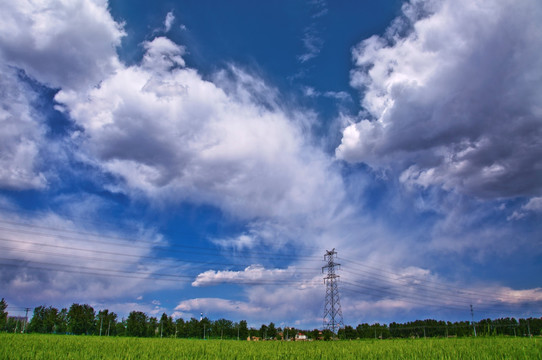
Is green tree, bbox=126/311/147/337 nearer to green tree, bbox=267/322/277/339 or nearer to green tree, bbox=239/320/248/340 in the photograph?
green tree, bbox=239/320/248/340

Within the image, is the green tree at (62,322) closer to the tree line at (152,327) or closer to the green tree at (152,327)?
the tree line at (152,327)

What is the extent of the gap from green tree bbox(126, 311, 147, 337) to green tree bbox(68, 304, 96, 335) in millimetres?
14295

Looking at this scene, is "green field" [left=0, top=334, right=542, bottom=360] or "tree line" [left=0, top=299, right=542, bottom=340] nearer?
"green field" [left=0, top=334, right=542, bottom=360]

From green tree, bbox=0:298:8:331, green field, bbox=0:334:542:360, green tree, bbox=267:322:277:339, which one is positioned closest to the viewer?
green field, bbox=0:334:542:360

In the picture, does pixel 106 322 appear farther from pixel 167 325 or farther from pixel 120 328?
pixel 167 325

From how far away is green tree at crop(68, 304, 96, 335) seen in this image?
10444cm

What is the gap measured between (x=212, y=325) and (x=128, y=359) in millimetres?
111078

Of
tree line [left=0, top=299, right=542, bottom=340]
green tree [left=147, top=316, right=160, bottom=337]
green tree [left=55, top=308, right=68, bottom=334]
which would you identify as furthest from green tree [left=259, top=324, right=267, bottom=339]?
green tree [left=55, top=308, right=68, bottom=334]

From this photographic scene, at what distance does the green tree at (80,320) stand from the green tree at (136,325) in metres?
14.3

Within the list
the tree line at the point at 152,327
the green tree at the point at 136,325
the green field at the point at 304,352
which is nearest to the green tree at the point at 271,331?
the tree line at the point at 152,327

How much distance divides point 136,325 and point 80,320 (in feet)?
68.0

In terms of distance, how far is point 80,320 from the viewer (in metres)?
106

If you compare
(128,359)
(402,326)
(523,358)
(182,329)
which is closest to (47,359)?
(128,359)

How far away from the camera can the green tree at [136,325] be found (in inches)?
3929
